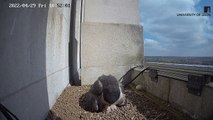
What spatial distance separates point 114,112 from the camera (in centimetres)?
191

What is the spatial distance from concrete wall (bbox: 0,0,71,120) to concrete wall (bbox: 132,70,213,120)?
1.46 metres

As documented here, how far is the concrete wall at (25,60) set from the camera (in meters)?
0.81

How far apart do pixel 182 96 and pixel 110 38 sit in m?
1.82

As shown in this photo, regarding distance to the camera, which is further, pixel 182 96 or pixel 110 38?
pixel 110 38

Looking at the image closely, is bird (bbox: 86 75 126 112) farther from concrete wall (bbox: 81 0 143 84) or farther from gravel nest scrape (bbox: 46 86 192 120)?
concrete wall (bbox: 81 0 143 84)

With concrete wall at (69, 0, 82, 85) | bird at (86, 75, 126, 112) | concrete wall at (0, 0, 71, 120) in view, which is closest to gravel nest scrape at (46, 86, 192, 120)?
bird at (86, 75, 126, 112)

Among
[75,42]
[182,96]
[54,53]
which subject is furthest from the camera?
[75,42]

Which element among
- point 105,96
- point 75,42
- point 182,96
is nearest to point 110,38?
point 75,42

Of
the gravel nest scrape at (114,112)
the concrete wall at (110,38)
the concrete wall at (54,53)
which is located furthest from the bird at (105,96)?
the concrete wall at (110,38)

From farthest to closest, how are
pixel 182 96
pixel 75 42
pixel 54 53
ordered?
pixel 75 42
pixel 54 53
pixel 182 96

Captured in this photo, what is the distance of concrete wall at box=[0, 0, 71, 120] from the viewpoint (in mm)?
806

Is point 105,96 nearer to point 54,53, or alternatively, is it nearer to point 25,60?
point 54,53

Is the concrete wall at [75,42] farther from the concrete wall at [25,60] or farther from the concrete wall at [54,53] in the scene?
the concrete wall at [25,60]

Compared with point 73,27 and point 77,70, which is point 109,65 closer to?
point 77,70
